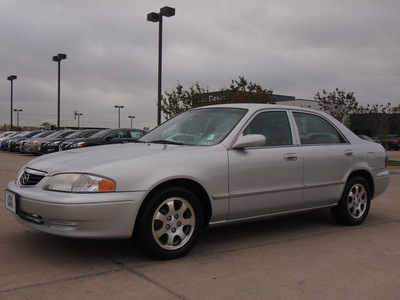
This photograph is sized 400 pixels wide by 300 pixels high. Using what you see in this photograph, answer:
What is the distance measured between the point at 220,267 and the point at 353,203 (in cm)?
259

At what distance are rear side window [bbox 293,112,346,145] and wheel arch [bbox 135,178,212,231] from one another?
5.24 ft

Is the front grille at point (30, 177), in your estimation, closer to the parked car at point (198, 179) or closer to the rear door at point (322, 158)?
the parked car at point (198, 179)

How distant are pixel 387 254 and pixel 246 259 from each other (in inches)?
59.6

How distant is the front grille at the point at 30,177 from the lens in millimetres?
3987

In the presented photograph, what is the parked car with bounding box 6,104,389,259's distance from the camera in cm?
371

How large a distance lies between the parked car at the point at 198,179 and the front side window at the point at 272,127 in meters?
0.01

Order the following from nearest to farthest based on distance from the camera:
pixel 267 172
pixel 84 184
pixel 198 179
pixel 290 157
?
pixel 84 184 < pixel 198 179 < pixel 267 172 < pixel 290 157

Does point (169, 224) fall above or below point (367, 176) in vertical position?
below

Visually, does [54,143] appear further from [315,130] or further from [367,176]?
[367,176]

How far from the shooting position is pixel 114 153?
166 inches

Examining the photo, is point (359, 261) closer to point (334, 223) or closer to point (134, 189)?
point (334, 223)

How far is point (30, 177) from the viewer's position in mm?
→ 4090

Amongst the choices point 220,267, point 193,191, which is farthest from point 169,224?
point 220,267

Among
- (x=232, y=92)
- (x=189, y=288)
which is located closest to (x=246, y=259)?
(x=189, y=288)
